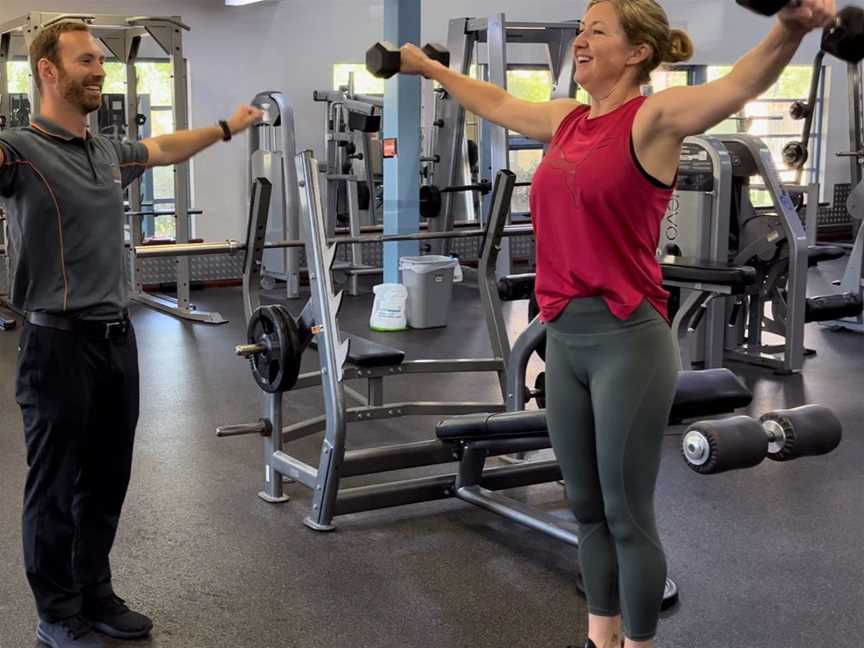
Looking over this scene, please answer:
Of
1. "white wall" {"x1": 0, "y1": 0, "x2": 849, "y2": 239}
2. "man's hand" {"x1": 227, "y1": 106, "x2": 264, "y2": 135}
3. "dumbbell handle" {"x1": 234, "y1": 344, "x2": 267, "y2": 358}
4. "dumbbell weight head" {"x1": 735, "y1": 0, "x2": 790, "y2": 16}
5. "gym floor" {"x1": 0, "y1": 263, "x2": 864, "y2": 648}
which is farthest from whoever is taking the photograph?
"white wall" {"x1": 0, "y1": 0, "x2": 849, "y2": 239}

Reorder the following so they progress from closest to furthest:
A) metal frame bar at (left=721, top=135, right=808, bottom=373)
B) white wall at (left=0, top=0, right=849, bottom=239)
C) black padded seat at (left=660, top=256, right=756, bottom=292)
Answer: black padded seat at (left=660, top=256, right=756, bottom=292)
metal frame bar at (left=721, top=135, right=808, bottom=373)
white wall at (left=0, top=0, right=849, bottom=239)

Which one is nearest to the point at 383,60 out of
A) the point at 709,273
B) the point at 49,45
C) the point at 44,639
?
the point at 49,45

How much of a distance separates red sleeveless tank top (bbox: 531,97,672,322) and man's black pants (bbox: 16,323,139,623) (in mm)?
997

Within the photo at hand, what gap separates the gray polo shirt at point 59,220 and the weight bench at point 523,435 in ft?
3.53

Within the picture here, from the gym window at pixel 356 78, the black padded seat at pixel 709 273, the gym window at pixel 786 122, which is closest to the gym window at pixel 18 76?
the gym window at pixel 356 78

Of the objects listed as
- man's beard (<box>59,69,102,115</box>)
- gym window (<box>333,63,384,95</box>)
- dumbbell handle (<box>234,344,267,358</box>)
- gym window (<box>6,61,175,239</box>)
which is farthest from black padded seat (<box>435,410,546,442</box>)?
gym window (<box>333,63,384,95</box>)

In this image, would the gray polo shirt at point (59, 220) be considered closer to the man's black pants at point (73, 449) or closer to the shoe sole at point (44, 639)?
the man's black pants at point (73, 449)

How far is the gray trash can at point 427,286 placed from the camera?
6.59 m

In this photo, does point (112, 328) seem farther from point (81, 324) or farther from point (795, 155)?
point (795, 155)

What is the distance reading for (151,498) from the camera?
345cm

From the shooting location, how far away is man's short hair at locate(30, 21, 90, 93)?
7.06ft

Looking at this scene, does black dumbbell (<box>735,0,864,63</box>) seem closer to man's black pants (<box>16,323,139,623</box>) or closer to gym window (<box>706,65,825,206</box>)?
man's black pants (<box>16,323,139,623</box>)

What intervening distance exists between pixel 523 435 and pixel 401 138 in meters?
4.24

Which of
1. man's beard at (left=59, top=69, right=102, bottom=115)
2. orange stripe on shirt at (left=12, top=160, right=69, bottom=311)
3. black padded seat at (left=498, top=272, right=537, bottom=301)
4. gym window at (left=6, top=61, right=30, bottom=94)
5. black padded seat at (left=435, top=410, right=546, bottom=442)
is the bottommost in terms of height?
black padded seat at (left=435, top=410, right=546, bottom=442)
